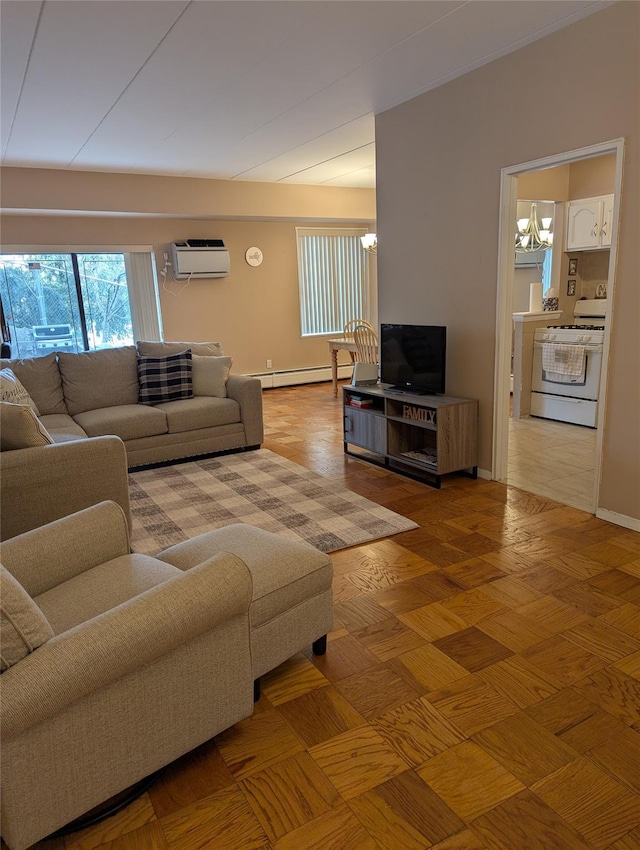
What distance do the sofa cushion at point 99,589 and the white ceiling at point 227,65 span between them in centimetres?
251

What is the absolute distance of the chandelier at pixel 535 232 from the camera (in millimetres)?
6074

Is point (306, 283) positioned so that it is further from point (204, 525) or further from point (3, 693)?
point (3, 693)

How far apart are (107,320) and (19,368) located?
2487mm

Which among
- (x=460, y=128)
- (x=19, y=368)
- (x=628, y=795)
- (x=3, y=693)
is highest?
(x=460, y=128)

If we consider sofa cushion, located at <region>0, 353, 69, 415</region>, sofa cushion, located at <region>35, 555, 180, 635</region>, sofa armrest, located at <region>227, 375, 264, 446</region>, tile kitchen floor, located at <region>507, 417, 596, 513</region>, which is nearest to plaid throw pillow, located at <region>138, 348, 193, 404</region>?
sofa armrest, located at <region>227, 375, 264, 446</region>

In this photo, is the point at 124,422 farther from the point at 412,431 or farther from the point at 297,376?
the point at 297,376

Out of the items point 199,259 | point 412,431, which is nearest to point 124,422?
point 412,431

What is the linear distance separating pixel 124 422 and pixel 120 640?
329 centimetres

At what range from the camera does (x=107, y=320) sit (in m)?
6.91

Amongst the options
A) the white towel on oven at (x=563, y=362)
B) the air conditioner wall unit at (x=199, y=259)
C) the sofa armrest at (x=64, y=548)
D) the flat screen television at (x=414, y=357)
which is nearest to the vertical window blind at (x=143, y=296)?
the air conditioner wall unit at (x=199, y=259)

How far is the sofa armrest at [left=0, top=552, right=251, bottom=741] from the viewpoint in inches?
48.9

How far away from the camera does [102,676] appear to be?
1336mm

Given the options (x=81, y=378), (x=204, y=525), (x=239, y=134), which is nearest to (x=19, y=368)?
(x=81, y=378)

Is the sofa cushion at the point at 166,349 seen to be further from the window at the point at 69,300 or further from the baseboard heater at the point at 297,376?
the baseboard heater at the point at 297,376
